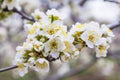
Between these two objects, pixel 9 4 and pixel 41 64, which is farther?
pixel 9 4

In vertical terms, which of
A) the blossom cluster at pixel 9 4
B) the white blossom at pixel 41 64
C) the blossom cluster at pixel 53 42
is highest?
the blossom cluster at pixel 9 4

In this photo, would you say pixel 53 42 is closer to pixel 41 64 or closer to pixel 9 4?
pixel 41 64

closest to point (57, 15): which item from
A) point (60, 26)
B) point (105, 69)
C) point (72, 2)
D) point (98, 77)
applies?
point (60, 26)

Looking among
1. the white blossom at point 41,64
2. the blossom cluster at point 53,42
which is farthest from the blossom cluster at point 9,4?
the white blossom at point 41,64

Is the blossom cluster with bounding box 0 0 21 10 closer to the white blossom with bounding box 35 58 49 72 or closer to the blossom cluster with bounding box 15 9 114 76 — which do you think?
the blossom cluster with bounding box 15 9 114 76

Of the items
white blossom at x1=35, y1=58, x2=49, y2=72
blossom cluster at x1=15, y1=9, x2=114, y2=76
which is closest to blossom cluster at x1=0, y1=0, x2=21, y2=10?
blossom cluster at x1=15, y1=9, x2=114, y2=76

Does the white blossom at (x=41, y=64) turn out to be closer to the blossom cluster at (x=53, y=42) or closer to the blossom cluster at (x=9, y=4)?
the blossom cluster at (x=53, y=42)

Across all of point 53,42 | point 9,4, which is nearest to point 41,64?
point 53,42

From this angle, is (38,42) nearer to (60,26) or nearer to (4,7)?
(60,26)
